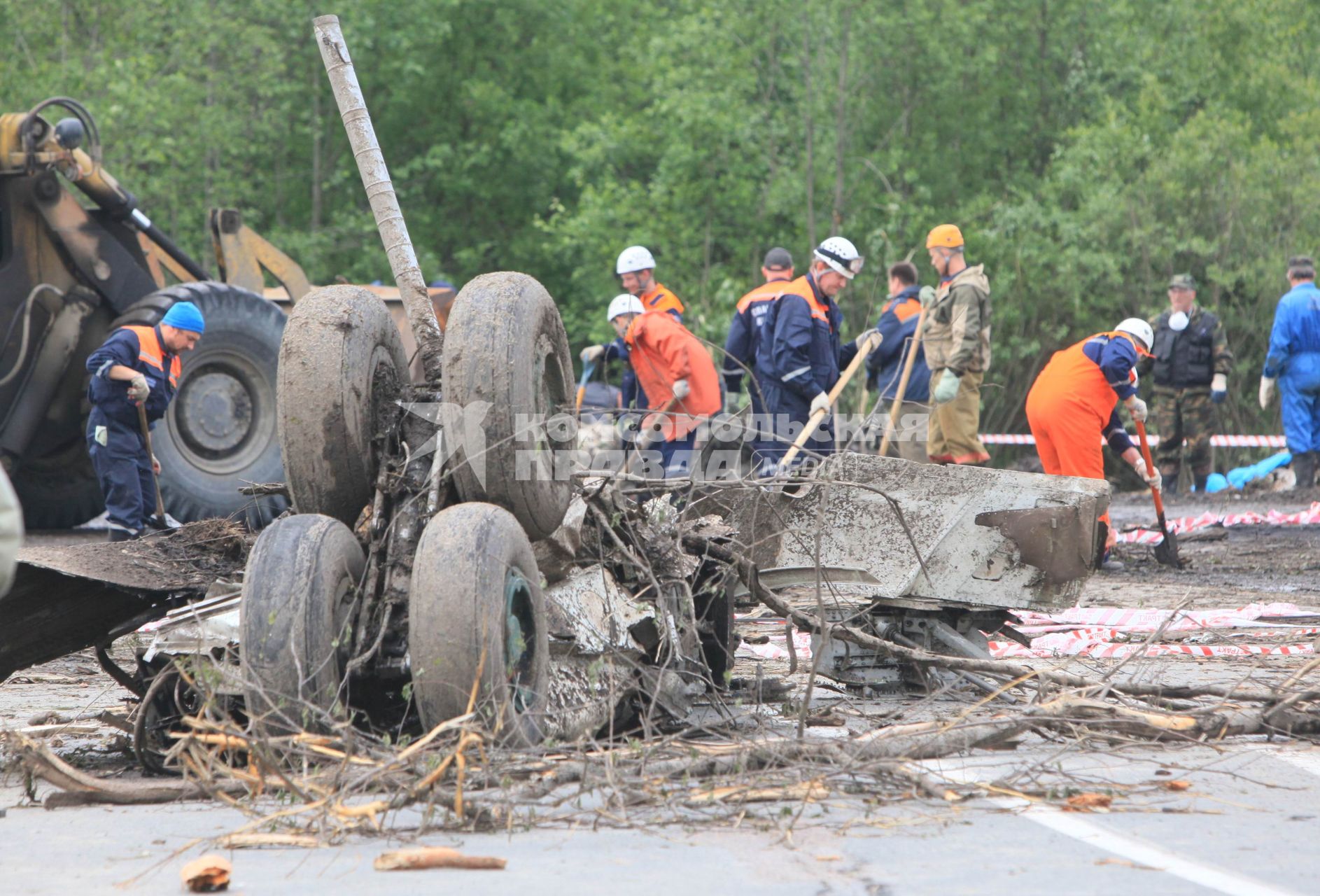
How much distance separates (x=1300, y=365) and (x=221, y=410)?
32.0 ft

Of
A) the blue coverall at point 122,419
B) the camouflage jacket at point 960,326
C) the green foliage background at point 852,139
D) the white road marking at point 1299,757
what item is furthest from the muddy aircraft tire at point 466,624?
the green foliage background at point 852,139

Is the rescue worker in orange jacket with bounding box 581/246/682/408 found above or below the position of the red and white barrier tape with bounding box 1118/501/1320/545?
above

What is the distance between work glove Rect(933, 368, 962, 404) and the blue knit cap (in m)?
5.12

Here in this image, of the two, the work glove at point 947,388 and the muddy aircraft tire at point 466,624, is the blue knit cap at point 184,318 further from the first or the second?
the work glove at point 947,388

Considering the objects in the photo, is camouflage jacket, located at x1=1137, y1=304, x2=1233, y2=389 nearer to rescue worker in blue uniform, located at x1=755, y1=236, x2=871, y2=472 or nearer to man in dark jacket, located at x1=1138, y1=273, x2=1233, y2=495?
man in dark jacket, located at x1=1138, y1=273, x2=1233, y2=495

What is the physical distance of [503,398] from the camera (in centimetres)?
534

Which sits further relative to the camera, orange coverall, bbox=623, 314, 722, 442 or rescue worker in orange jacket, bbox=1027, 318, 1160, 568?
orange coverall, bbox=623, 314, 722, 442

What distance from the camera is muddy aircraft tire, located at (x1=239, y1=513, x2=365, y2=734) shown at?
4871 mm

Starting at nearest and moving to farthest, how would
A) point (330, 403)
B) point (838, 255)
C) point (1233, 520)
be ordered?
point (330, 403)
point (838, 255)
point (1233, 520)

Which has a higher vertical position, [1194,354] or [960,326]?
[960,326]

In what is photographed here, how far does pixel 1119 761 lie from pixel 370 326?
3.02 m

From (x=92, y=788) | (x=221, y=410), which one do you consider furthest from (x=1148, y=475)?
(x=92, y=788)

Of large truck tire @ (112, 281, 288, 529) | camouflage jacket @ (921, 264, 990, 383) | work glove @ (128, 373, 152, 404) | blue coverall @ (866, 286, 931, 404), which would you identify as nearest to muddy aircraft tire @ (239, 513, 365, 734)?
work glove @ (128, 373, 152, 404)

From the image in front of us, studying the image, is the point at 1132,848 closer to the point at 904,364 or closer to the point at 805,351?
the point at 805,351
